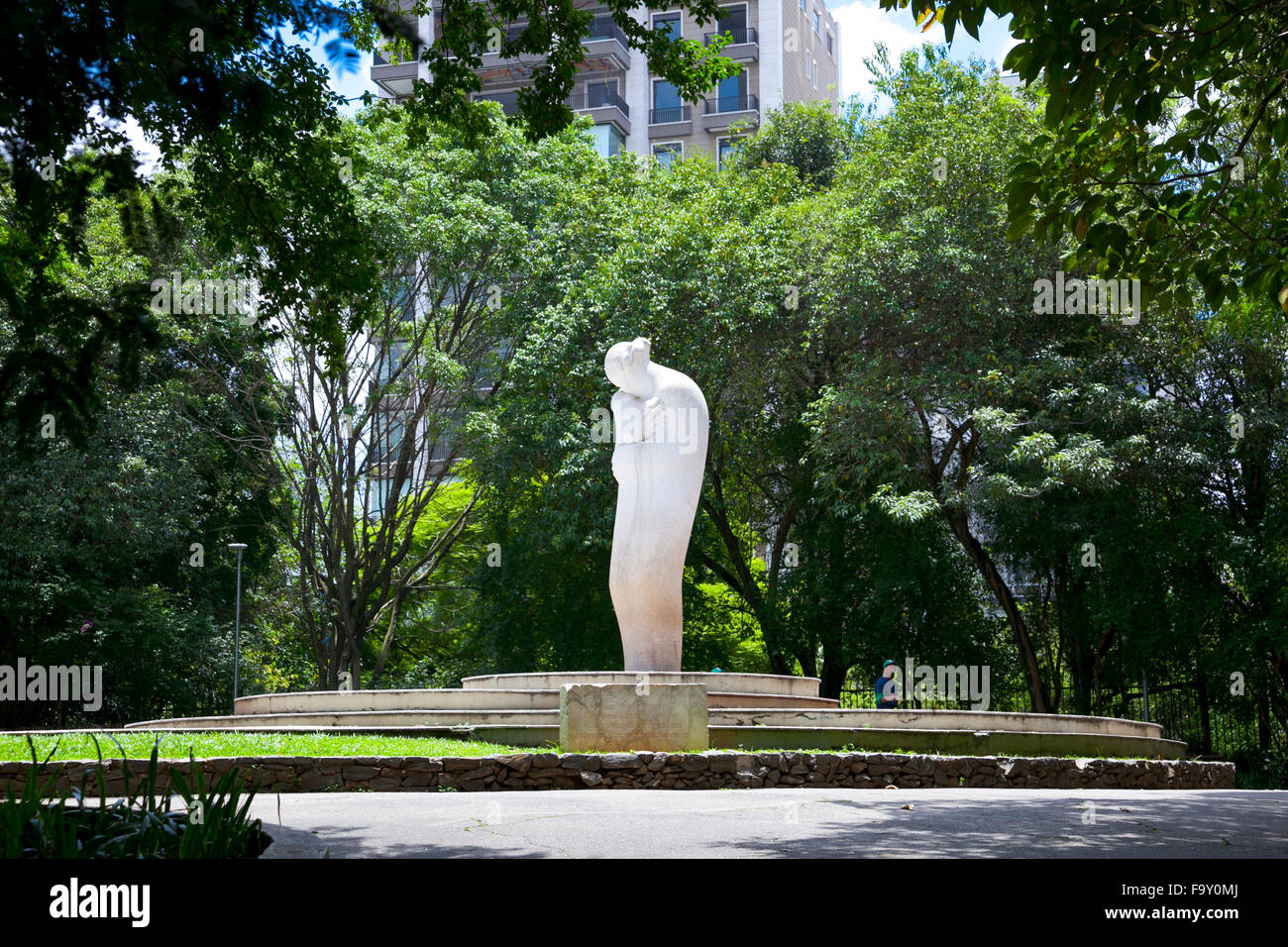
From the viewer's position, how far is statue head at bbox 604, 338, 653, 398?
606 inches

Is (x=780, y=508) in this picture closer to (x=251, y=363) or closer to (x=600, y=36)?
(x=251, y=363)

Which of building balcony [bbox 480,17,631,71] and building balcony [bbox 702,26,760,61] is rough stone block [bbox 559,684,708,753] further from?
building balcony [bbox 480,17,631,71]

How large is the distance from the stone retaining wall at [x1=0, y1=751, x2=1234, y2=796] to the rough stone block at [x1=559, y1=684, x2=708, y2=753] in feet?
1.74

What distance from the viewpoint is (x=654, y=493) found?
15617mm

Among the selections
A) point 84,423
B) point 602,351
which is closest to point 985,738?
point 84,423

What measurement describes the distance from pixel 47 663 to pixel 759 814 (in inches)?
917

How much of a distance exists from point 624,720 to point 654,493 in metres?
4.39

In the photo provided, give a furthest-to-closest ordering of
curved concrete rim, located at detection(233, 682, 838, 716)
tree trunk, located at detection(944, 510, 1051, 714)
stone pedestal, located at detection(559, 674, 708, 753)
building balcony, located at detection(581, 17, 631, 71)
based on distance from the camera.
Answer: building balcony, located at detection(581, 17, 631, 71)
tree trunk, located at detection(944, 510, 1051, 714)
curved concrete rim, located at detection(233, 682, 838, 716)
stone pedestal, located at detection(559, 674, 708, 753)

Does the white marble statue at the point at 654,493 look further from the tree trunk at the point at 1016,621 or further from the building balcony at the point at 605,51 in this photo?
the building balcony at the point at 605,51

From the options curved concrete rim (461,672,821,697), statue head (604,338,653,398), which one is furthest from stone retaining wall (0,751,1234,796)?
statue head (604,338,653,398)

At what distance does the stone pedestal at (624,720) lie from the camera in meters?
11.7

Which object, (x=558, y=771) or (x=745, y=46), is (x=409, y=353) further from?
(x=745, y=46)

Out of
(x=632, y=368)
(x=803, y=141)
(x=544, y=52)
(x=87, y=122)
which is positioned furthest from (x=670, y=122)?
(x=87, y=122)

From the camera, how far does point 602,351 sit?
82.5ft
